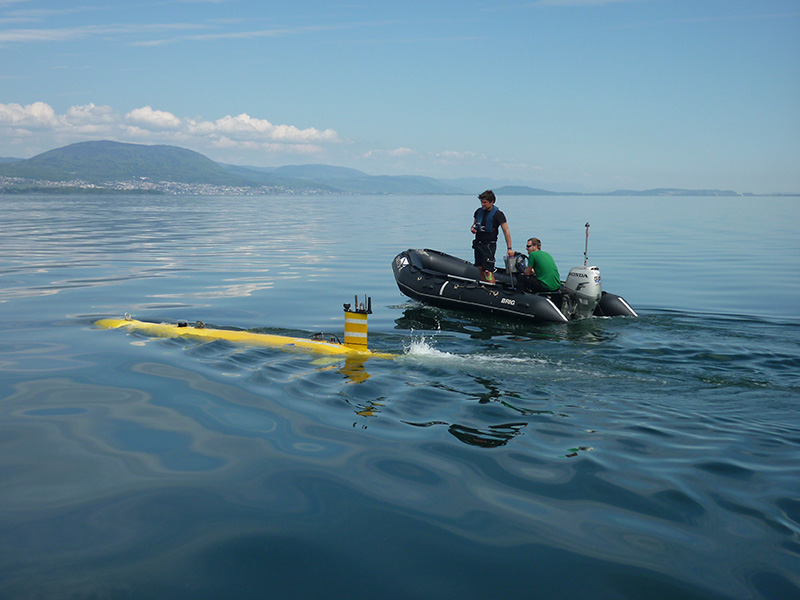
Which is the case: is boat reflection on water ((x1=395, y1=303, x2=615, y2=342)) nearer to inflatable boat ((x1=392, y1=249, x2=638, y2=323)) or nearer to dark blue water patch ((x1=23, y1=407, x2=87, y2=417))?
inflatable boat ((x1=392, y1=249, x2=638, y2=323))

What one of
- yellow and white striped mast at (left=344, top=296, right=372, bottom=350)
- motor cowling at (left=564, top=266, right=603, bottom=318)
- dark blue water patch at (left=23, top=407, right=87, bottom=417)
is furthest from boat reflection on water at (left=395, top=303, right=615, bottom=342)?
dark blue water patch at (left=23, top=407, right=87, bottom=417)

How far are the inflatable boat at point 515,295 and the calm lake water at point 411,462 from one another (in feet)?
1.35

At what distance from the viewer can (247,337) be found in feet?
32.9

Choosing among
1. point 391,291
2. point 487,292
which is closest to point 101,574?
→ point 487,292

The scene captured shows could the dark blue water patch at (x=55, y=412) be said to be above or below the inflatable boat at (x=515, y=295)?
below

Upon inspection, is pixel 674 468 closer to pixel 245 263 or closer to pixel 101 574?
pixel 101 574

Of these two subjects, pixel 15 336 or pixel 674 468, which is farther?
pixel 15 336

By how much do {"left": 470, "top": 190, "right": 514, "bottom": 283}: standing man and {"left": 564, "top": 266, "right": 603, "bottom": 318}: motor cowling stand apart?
4.71 feet

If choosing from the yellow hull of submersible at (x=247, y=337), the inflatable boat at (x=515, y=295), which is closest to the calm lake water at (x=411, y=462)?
the yellow hull of submersible at (x=247, y=337)

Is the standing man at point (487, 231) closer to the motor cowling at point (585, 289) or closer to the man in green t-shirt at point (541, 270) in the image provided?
the man in green t-shirt at point (541, 270)

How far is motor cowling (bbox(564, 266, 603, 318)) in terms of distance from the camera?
39.5ft

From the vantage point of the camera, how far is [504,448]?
5.73 meters

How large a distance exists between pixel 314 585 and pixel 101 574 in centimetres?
137

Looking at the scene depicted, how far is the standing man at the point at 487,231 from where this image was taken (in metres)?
13.0
